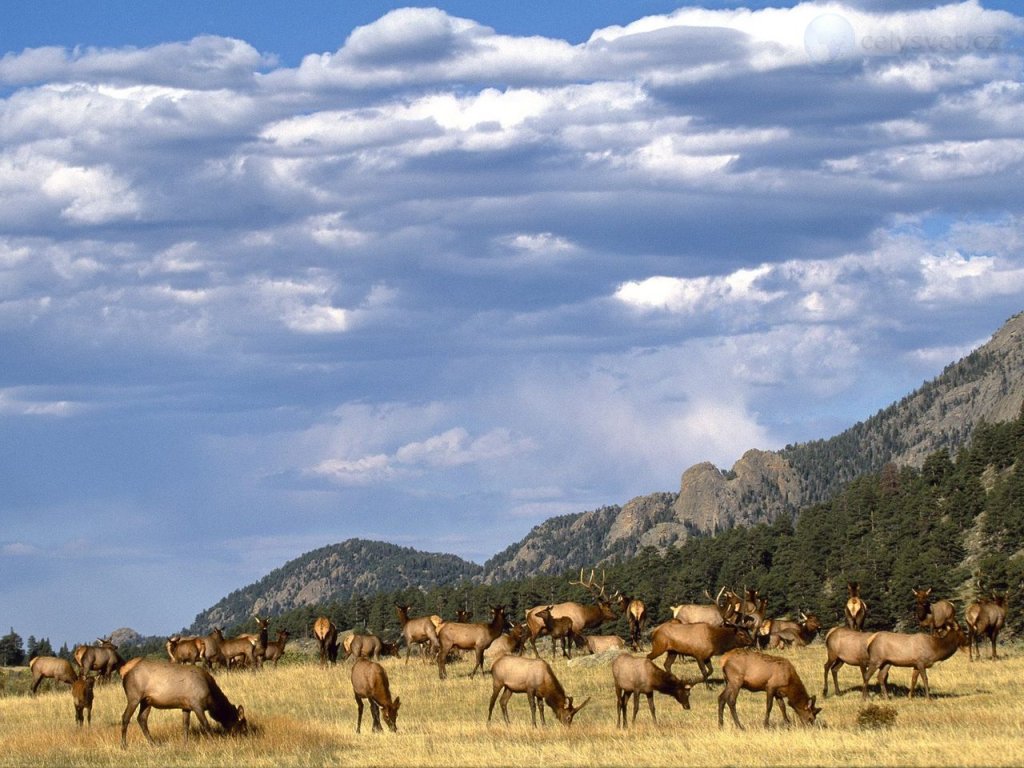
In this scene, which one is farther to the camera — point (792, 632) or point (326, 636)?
point (792, 632)

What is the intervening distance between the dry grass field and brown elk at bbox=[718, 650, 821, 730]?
20.1 inches

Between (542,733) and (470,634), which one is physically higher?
(470,634)

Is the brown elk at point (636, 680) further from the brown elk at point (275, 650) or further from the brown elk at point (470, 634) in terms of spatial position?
the brown elk at point (275, 650)

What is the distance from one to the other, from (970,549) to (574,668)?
73708 millimetres

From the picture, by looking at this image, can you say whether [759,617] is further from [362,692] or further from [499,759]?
[499,759]

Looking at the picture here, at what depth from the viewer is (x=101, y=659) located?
44.6m

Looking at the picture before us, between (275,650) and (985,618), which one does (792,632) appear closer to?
(985,618)

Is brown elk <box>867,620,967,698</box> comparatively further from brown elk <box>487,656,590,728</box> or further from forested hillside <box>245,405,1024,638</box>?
forested hillside <box>245,405,1024,638</box>

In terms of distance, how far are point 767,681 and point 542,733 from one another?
193 inches

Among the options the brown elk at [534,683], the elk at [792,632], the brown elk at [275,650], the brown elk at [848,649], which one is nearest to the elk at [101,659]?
the brown elk at [275,650]

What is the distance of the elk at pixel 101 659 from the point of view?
44094mm

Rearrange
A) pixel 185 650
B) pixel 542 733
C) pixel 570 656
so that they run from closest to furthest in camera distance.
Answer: pixel 542 733 < pixel 185 650 < pixel 570 656

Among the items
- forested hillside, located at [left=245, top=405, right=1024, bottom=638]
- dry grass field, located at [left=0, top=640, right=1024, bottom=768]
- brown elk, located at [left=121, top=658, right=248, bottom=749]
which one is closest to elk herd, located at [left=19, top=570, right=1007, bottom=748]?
brown elk, located at [left=121, top=658, right=248, bottom=749]

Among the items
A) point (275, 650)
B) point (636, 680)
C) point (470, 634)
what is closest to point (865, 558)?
point (275, 650)
